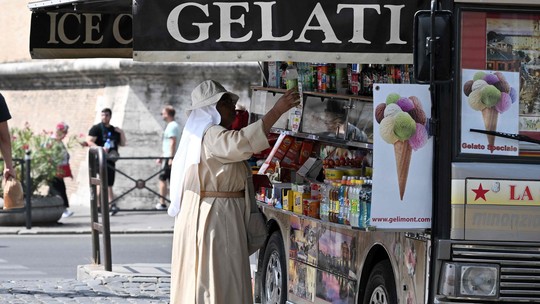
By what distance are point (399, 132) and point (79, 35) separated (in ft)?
15.8

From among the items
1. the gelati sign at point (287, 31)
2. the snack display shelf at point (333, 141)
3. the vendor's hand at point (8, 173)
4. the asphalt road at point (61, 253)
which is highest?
the gelati sign at point (287, 31)

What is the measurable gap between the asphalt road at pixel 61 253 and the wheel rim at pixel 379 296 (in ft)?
23.1

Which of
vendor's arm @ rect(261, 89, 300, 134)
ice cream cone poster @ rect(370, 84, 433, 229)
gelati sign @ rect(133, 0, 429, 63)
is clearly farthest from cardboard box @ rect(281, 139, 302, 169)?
ice cream cone poster @ rect(370, 84, 433, 229)

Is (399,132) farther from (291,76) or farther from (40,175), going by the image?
(40,175)

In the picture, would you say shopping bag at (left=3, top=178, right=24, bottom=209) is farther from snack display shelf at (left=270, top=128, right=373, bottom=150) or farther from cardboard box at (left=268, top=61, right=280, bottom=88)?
cardboard box at (left=268, top=61, right=280, bottom=88)

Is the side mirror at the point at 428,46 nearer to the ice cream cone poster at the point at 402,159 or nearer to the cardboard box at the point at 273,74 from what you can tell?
the ice cream cone poster at the point at 402,159

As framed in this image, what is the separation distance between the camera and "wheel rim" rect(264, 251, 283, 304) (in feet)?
35.1

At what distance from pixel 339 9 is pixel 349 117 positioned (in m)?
1.45

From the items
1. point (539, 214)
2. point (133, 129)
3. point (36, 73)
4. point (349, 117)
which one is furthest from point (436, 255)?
point (36, 73)

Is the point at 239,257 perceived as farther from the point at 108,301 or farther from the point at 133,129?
the point at 133,129

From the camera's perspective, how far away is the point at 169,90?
87.9 feet

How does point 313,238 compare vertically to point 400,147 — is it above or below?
below

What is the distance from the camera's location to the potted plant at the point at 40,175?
70.3ft

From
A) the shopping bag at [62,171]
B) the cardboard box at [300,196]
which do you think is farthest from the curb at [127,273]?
the shopping bag at [62,171]
